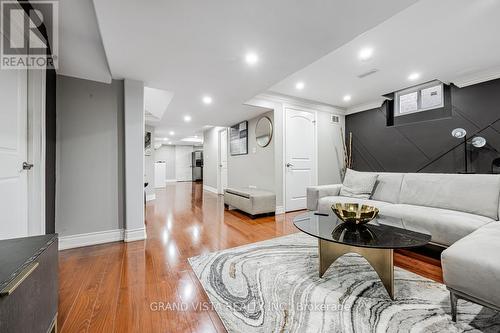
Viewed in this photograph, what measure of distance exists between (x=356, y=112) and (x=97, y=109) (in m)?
4.90

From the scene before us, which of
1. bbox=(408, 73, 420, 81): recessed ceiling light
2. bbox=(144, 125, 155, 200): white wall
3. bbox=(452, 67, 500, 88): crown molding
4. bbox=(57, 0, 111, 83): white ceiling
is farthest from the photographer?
bbox=(144, 125, 155, 200): white wall

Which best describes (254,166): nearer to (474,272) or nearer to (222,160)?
(222,160)

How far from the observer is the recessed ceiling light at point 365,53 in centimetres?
238

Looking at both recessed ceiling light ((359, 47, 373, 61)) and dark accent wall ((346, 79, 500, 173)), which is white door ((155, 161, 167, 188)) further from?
recessed ceiling light ((359, 47, 373, 61))

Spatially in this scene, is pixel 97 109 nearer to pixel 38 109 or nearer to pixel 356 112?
pixel 38 109

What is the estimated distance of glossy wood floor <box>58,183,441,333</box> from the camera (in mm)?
1211

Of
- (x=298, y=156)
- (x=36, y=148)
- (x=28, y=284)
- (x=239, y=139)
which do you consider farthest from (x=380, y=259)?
(x=239, y=139)

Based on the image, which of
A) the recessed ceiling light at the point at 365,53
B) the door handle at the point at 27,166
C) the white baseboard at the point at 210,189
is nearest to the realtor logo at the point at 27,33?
the door handle at the point at 27,166

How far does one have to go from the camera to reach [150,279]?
167 centimetres

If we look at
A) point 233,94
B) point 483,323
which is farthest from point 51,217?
point 483,323

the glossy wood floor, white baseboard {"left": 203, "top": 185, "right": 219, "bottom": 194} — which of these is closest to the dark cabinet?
the glossy wood floor

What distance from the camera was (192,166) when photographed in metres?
11.7

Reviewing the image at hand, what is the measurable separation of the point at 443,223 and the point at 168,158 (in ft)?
37.4

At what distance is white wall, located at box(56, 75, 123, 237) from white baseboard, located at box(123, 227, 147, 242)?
0.19 m
